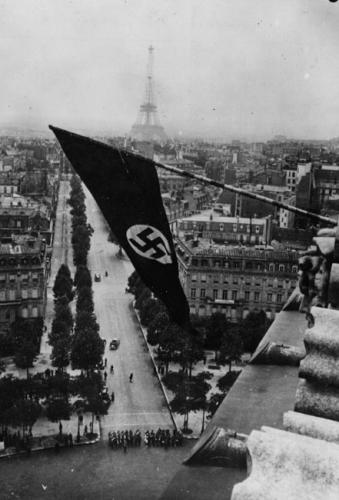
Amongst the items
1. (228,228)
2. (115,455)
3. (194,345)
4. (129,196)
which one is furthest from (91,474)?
(228,228)

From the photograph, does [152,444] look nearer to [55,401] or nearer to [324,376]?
[55,401]

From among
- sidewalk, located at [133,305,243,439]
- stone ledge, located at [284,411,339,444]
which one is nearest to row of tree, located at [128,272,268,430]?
sidewalk, located at [133,305,243,439]

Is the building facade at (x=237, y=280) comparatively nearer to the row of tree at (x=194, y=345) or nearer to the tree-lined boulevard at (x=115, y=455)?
the row of tree at (x=194, y=345)

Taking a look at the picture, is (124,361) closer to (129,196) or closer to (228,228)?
(228,228)

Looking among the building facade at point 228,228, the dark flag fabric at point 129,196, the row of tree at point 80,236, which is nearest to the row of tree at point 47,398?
the dark flag fabric at point 129,196

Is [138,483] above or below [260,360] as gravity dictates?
below

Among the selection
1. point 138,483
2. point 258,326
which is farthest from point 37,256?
point 138,483

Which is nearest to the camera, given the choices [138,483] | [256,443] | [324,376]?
[256,443]
